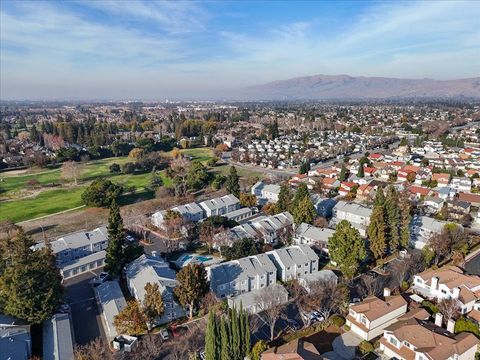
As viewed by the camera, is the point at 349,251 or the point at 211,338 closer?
the point at 211,338

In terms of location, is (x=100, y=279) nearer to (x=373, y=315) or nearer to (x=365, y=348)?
→ (x=365, y=348)

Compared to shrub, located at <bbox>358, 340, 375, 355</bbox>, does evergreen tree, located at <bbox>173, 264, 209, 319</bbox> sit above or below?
above

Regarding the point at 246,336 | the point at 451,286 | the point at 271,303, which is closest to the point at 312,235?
the point at 451,286

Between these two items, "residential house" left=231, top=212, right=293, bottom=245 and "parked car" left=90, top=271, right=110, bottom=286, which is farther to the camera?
"residential house" left=231, top=212, right=293, bottom=245

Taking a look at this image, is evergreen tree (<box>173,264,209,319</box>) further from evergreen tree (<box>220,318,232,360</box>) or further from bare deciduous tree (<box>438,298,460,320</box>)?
bare deciduous tree (<box>438,298,460,320</box>)

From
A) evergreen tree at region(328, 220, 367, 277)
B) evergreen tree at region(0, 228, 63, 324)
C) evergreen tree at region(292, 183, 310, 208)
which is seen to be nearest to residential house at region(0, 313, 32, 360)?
evergreen tree at region(0, 228, 63, 324)

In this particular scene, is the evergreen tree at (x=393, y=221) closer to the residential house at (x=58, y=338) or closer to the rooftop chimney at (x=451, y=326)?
the rooftop chimney at (x=451, y=326)
